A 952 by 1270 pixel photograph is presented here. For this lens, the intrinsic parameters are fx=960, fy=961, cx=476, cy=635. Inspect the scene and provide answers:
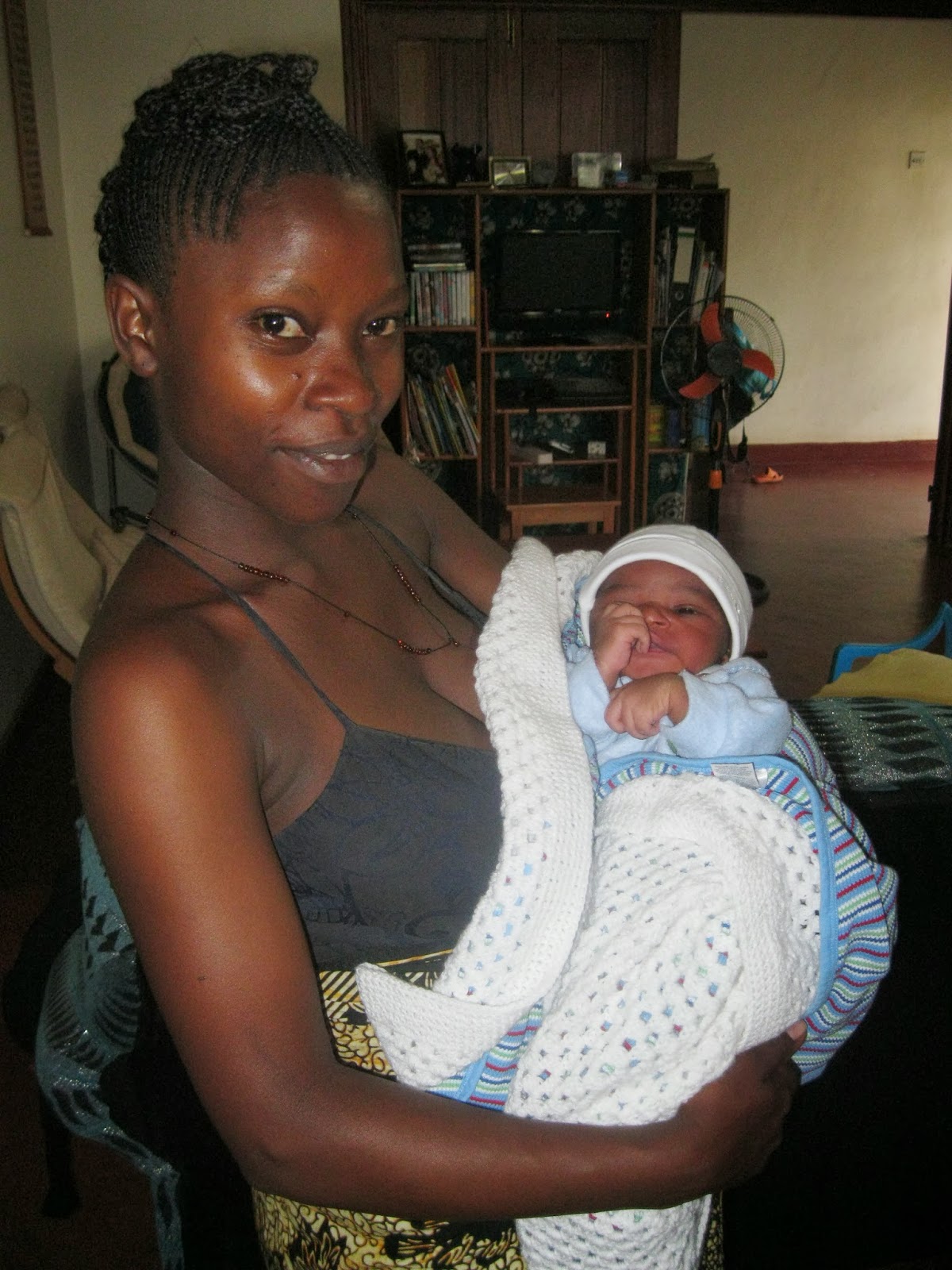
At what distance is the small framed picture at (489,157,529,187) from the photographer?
16.5 feet

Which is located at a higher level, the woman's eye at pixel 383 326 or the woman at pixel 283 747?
the woman's eye at pixel 383 326

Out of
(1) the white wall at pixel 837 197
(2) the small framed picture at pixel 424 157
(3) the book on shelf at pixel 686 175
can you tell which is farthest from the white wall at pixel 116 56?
(1) the white wall at pixel 837 197

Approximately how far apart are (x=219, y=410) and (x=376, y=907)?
470mm

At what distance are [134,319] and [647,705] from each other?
0.69 m

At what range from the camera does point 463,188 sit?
495 centimetres

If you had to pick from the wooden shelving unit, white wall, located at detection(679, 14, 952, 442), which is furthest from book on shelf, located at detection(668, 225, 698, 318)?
white wall, located at detection(679, 14, 952, 442)

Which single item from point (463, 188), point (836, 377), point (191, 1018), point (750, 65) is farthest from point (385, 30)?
point (191, 1018)

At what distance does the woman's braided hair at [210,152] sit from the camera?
0.77 m

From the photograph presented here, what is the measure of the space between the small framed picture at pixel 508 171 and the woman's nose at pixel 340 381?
4726mm

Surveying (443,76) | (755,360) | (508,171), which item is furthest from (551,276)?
(755,360)

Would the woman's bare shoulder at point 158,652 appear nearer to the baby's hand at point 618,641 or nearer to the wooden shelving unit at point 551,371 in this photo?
the baby's hand at point 618,641

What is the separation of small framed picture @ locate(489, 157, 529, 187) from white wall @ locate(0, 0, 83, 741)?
2.14 metres

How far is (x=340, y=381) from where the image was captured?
0.80 metres

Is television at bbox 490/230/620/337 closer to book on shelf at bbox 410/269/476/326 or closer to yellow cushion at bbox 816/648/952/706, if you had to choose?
book on shelf at bbox 410/269/476/326
